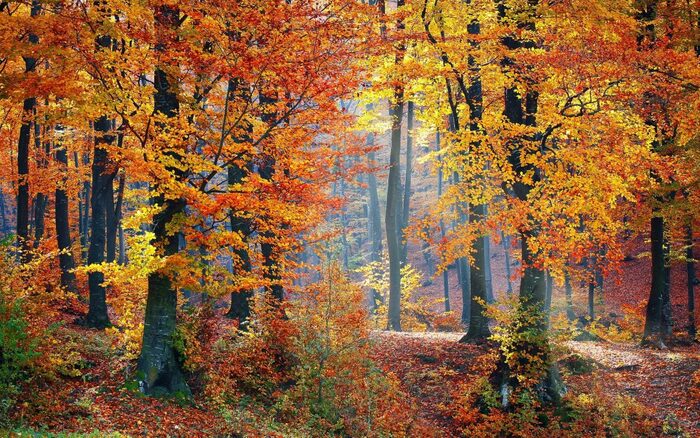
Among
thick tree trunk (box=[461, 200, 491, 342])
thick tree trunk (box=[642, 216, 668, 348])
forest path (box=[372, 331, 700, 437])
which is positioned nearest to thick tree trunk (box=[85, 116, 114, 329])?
forest path (box=[372, 331, 700, 437])

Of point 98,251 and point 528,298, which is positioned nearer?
point 528,298

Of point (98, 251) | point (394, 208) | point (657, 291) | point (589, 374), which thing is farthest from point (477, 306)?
point (98, 251)

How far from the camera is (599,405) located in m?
12.3

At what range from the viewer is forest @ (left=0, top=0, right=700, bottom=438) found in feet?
30.8

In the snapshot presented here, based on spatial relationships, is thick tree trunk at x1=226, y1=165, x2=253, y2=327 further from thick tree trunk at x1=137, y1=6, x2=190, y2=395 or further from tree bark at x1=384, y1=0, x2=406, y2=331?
tree bark at x1=384, y1=0, x2=406, y2=331

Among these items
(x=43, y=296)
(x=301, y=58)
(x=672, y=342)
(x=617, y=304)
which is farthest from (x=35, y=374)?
(x=617, y=304)

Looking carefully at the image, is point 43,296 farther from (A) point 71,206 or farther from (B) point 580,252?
(A) point 71,206

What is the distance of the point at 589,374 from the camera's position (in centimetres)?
1452

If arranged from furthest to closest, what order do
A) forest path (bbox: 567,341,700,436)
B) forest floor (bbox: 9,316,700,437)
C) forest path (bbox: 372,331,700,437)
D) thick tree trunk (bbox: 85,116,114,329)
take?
thick tree trunk (bbox: 85,116,114,329), forest path (bbox: 372,331,700,437), forest path (bbox: 567,341,700,436), forest floor (bbox: 9,316,700,437)

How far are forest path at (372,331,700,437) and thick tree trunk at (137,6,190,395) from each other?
575 cm

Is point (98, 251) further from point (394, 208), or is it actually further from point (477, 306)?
point (477, 306)

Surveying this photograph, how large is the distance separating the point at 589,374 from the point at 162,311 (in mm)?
10847

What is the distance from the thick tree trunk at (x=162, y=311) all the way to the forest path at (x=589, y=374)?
18.9 ft

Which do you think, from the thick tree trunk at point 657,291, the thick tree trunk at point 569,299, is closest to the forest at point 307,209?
the thick tree trunk at point 657,291
